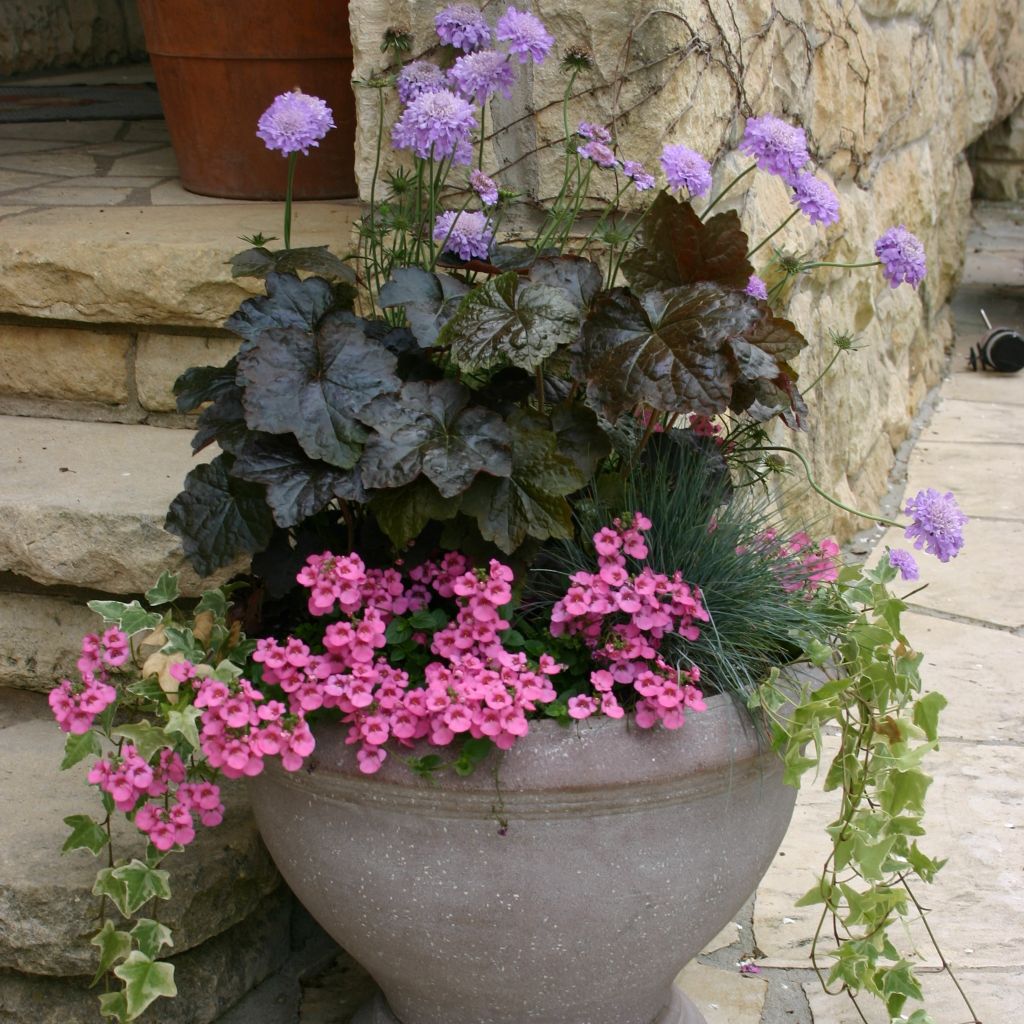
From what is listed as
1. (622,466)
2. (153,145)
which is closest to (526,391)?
(622,466)

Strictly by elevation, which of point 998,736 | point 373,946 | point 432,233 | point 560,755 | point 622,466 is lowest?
point 998,736

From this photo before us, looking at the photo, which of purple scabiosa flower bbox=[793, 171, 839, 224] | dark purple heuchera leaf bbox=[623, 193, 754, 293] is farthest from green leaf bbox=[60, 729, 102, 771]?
purple scabiosa flower bbox=[793, 171, 839, 224]

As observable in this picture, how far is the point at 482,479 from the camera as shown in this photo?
1.42m

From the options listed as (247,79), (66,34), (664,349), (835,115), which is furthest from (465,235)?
(66,34)

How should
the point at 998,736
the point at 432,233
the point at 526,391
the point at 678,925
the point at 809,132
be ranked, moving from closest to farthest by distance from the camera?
the point at 678,925
the point at 526,391
the point at 432,233
the point at 998,736
the point at 809,132

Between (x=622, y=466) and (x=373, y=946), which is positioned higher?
(x=622, y=466)

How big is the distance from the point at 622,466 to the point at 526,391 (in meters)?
0.15

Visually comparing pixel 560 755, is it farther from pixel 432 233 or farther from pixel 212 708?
pixel 432 233

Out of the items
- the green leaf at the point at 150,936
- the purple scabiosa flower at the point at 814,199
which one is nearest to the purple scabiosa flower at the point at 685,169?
the purple scabiosa flower at the point at 814,199

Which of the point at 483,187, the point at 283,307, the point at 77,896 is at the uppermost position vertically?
the point at 483,187

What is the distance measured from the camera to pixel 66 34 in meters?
5.34

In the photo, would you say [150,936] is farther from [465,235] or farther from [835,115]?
[835,115]

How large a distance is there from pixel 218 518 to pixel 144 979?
1.60 feet

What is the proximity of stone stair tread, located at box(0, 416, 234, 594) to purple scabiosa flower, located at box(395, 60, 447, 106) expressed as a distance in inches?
26.0
